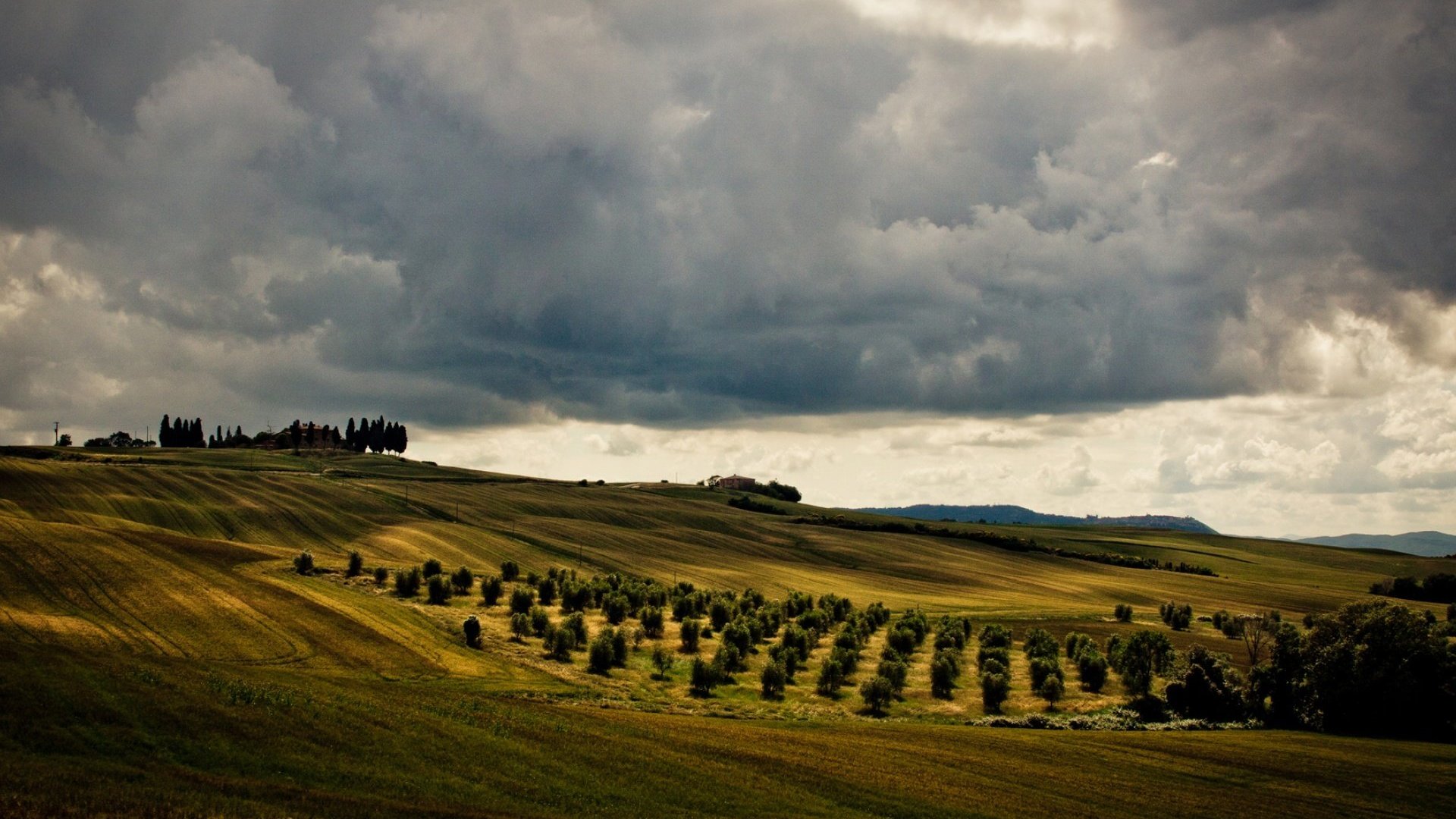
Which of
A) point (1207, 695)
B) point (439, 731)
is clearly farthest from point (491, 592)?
point (1207, 695)

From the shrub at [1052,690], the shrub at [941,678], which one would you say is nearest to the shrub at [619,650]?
the shrub at [941,678]

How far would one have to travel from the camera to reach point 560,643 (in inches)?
3386

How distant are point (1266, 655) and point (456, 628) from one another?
85.8 meters

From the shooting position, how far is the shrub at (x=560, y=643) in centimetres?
8512

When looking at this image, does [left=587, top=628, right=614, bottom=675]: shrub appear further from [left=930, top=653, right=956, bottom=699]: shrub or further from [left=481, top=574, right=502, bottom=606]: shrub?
[left=930, top=653, right=956, bottom=699]: shrub

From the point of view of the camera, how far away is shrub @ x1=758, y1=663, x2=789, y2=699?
81.3 m

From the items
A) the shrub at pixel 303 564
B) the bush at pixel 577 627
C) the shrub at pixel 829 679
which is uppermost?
the shrub at pixel 303 564

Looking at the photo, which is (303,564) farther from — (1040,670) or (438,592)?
(1040,670)

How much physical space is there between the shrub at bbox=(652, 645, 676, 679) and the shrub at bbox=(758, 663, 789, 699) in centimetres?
861

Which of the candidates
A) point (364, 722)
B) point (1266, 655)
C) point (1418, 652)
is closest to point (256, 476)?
point (364, 722)

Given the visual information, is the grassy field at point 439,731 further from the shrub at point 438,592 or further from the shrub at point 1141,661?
the shrub at point 1141,661

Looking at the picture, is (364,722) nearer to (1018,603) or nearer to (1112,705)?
(1112,705)

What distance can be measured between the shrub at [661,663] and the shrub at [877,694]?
17159 mm

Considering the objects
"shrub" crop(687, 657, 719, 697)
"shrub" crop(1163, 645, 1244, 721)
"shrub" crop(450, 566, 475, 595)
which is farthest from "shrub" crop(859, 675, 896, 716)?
"shrub" crop(450, 566, 475, 595)
